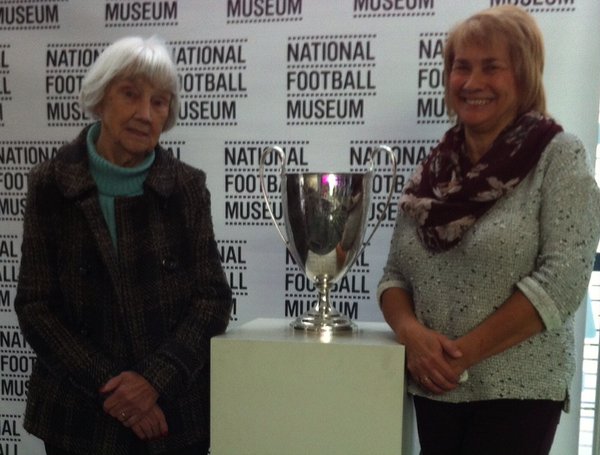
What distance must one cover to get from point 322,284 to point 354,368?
205mm

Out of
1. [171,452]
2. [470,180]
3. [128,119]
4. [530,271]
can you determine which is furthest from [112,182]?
[530,271]

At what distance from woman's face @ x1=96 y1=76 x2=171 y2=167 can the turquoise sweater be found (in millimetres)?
33

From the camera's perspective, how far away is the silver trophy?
1.06 meters

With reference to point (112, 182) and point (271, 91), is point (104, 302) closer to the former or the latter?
point (112, 182)

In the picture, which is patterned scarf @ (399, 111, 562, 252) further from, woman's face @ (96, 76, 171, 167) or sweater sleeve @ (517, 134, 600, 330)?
woman's face @ (96, 76, 171, 167)

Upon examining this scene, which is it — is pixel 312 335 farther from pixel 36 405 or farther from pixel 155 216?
pixel 36 405

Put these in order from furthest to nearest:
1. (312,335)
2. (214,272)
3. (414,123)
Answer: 1. (414,123)
2. (214,272)
3. (312,335)

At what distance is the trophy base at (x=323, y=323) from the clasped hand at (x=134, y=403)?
0.94 ft


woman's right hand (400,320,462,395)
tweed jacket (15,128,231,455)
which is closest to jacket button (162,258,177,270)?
tweed jacket (15,128,231,455)

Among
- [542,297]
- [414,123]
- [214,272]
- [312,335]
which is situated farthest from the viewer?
[414,123]

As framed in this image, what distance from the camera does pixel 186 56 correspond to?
62.7 inches

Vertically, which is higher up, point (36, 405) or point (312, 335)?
point (312, 335)

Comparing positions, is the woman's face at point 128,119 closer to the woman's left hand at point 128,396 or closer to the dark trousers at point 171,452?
the woman's left hand at point 128,396

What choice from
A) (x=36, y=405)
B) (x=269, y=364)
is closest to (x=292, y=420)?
(x=269, y=364)
